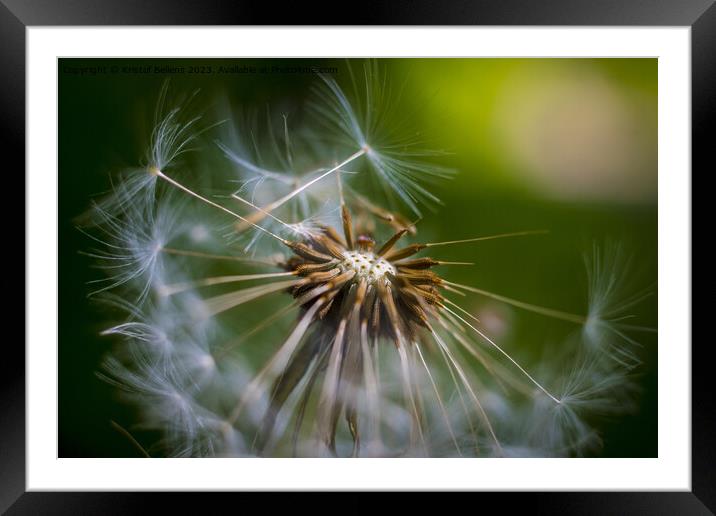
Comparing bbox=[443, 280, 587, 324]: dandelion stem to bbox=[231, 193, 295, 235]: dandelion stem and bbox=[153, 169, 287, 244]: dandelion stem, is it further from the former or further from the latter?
bbox=[153, 169, 287, 244]: dandelion stem

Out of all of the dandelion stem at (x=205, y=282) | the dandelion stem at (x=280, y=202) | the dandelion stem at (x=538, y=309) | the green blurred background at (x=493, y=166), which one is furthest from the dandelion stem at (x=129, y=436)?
the dandelion stem at (x=538, y=309)

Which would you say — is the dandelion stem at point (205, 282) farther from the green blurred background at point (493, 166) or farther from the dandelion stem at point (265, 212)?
the green blurred background at point (493, 166)

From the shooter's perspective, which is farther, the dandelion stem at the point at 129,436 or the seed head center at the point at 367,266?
the dandelion stem at the point at 129,436

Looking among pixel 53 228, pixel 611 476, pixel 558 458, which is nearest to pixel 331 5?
pixel 53 228

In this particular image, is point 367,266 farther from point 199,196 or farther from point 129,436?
point 129,436

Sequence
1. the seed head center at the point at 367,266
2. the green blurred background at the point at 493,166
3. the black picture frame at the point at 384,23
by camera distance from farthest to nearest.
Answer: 1. the green blurred background at the point at 493,166
2. the black picture frame at the point at 384,23
3. the seed head center at the point at 367,266

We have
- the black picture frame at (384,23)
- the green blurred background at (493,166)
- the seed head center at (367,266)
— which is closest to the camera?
the seed head center at (367,266)

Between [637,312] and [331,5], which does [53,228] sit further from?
[637,312]
